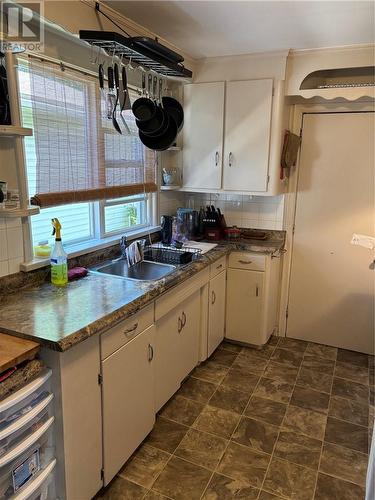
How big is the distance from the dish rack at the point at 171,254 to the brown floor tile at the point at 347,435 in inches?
54.3

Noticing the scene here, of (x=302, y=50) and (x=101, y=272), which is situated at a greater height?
(x=302, y=50)

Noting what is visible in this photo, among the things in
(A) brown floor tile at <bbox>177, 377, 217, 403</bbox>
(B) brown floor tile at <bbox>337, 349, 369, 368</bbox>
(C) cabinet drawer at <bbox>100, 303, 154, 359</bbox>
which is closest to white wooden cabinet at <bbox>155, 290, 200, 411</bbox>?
(A) brown floor tile at <bbox>177, 377, 217, 403</bbox>

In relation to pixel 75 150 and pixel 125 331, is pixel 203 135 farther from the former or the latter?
pixel 125 331

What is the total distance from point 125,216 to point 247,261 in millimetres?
1052

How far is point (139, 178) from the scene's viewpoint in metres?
2.82

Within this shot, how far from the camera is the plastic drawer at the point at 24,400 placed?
1.29m

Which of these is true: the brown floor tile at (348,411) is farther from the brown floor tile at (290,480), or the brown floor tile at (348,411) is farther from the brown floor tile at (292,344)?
the brown floor tile at (292,344)

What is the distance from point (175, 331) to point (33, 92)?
1571 mm

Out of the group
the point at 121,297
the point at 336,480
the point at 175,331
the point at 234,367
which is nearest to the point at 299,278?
the point at 234,367

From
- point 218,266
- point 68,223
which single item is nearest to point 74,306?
point 68,223

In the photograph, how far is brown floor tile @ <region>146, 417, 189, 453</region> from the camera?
2178 mm

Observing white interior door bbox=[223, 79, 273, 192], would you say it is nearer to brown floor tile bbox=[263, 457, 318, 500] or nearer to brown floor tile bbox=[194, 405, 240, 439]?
brown floor tile bbox=[194, 405, 240, 439]

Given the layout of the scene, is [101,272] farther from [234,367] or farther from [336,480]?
[336,480]

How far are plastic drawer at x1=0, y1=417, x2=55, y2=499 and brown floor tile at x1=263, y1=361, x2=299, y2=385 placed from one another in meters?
1.84
